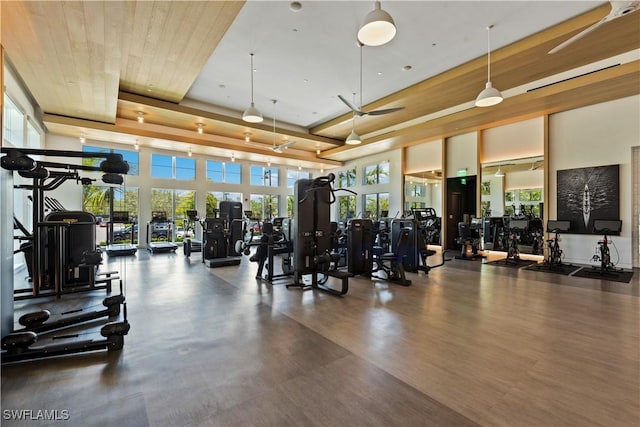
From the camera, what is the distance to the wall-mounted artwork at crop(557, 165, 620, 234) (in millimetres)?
7209

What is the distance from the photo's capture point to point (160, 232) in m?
11.4

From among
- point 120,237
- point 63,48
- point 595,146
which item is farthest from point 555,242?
point 120,237

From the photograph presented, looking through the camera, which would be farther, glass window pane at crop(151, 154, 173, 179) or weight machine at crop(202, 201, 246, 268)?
glass window pane at crop(151, 154, 173, 179)

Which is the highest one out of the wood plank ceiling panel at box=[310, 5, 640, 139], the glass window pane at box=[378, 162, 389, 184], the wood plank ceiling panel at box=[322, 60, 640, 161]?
the wood plank ceiling panel at box=[310, 5, 640, 139]

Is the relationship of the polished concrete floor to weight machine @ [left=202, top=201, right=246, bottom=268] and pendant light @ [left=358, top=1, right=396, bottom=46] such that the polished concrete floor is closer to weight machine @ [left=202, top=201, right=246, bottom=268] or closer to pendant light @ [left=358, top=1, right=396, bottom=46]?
weight machine @ [left=202, top=201, right=246, bottom=268]

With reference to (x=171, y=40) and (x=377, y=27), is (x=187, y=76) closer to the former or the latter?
(x=171, y=40)

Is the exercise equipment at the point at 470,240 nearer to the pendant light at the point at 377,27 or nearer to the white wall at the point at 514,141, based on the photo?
the white wall at the point at 514,141

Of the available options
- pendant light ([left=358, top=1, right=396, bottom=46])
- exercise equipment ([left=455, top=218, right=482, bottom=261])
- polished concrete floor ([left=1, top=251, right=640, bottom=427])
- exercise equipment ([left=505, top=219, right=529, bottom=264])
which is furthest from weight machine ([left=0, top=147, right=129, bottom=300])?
exercise equipment ([left=505, top=219, right=529, bottom=264])

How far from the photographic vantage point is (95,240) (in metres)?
5.24

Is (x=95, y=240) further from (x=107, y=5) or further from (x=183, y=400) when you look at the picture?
(x=183, y=400)

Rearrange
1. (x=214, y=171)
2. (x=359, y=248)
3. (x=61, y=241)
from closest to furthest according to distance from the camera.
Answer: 1. (x=61, y=241)
2. (x=359, y=248)
3. (x=214, y=171)

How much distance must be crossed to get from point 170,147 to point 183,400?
11.3 m

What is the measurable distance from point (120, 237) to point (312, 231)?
837 cm

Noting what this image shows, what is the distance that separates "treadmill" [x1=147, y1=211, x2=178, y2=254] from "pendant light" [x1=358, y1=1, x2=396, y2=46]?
950 cm
